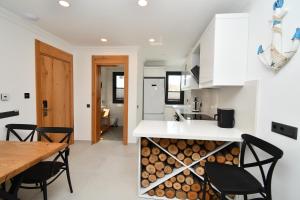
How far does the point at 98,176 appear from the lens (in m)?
2.47

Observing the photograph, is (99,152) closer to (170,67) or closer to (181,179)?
(181,179)

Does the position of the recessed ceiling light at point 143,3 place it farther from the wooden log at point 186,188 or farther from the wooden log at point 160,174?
the wooden log at point 186,188

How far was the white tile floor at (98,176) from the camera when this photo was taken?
2.02 m

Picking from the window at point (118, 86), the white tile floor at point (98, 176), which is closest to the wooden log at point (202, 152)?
the white tile floor at point (98, 176)

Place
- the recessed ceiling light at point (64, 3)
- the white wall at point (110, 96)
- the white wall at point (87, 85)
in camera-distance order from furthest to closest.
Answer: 1. the white wall at point (110, 96)
2. the white wall at point (87, 85)
3. the recessed ceiling light at point (64, 3)

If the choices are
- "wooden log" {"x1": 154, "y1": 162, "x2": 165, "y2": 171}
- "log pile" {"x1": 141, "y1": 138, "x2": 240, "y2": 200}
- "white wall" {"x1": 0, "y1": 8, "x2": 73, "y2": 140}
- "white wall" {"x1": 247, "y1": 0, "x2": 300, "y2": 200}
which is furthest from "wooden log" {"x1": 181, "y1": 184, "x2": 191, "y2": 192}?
"white wall" {"x1": 0, "y1": 8, "x2": 73, "y2": 140}

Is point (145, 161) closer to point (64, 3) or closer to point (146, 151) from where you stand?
point (146, 151)

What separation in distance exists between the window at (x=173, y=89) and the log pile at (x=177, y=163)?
166 inches

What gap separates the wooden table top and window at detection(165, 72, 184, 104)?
468 cm

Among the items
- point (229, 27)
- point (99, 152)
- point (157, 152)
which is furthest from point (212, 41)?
point (99, 152)

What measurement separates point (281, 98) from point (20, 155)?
93.1 inches

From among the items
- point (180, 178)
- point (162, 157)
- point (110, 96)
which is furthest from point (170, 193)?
point (110, 96)

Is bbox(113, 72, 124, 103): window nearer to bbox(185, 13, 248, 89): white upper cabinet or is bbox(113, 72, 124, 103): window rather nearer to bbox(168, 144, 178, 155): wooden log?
bbox(168, 144, 178, 155): wooden log

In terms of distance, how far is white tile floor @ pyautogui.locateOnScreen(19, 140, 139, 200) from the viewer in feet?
6.63
